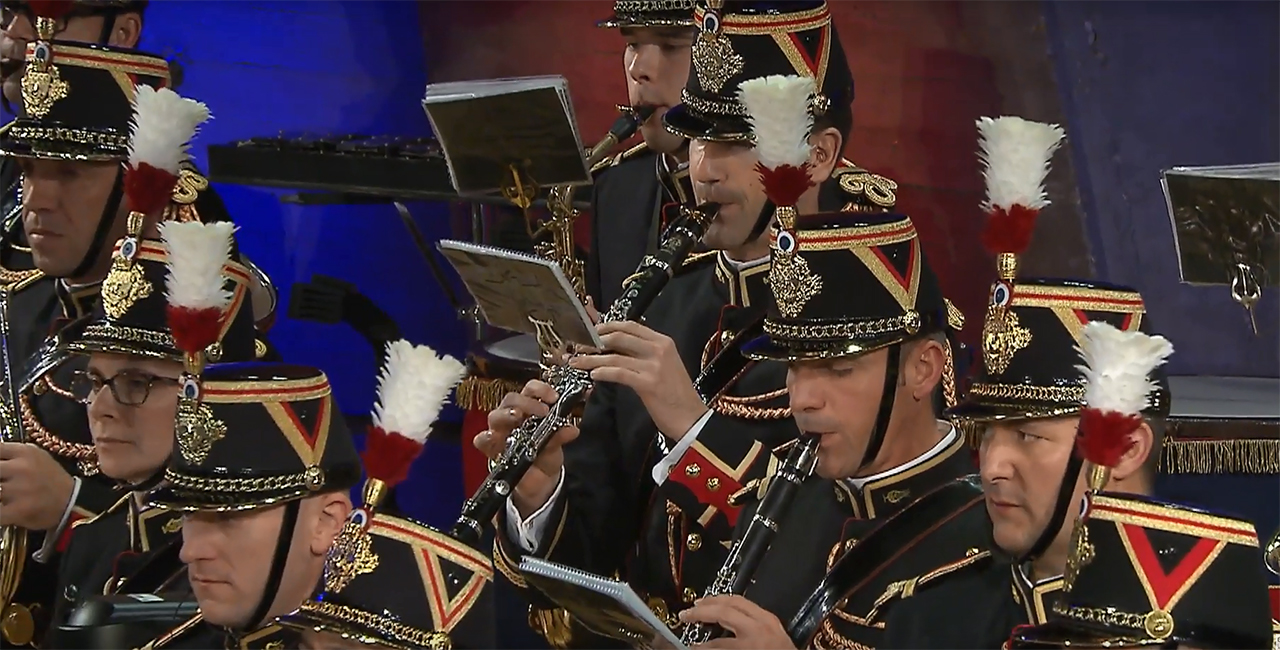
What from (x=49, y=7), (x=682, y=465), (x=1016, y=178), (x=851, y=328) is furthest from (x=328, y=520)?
(x=49, y=7)

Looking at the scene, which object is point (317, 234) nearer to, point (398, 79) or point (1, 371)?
point (398, 79)

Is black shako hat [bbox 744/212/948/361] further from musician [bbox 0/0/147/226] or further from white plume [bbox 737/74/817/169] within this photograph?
musician [bbox 0/0/147/226]

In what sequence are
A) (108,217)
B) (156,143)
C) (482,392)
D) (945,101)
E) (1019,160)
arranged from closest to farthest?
(1019,160) < (156,143) < (108,217) < (482,392) < (945,101)

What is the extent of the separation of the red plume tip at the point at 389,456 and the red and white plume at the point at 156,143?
130 cm

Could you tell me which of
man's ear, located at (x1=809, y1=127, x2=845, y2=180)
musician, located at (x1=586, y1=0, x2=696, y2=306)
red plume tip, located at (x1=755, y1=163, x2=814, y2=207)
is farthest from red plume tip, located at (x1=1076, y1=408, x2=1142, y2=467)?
musician, located at (x1=586, y1=0, x2=696, y2=306)

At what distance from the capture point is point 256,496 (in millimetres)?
3812

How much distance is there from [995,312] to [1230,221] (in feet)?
1.40

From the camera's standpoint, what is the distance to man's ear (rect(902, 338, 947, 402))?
3.91 m

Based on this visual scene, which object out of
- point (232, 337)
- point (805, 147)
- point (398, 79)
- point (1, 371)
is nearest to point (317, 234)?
point (398, 79)

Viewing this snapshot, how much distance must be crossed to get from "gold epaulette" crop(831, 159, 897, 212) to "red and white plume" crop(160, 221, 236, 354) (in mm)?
1177

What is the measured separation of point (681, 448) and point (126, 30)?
2261 mm

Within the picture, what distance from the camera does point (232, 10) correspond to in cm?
754

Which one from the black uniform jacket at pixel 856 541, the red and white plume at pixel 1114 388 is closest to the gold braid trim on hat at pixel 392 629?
the black uniform jacket at pixel 856 541

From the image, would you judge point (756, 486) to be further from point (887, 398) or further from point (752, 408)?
point (887, 398)
